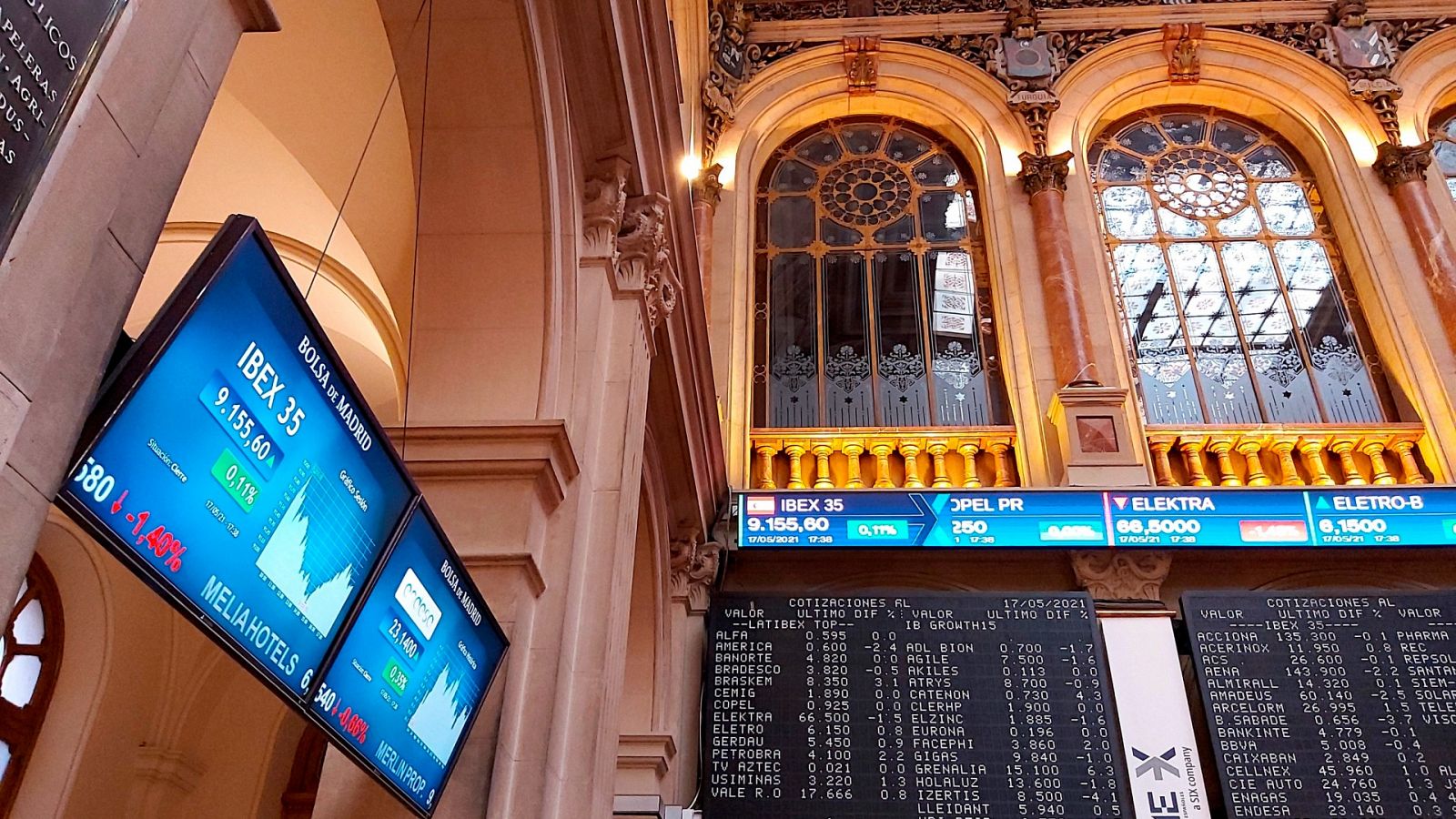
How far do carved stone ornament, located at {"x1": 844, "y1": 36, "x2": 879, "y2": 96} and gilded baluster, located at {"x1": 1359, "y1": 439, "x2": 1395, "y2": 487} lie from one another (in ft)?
20.2

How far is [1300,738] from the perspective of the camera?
23.9ft

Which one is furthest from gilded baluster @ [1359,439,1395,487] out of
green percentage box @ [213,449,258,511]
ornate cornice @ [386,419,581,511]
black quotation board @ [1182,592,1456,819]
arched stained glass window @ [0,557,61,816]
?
arched stained glass window @ [0,557,61,816]

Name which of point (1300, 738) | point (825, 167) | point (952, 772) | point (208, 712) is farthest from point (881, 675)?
point (825, 167)

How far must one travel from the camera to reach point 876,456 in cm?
968

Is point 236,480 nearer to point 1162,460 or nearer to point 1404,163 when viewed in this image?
point 1162,460

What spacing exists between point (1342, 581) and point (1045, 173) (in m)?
4.67

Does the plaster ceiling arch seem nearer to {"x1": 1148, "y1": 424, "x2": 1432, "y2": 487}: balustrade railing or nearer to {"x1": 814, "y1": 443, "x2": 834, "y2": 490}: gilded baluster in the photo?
{"x1": 814, "y1": 443, "x2": 834, "y2": 490}: gilded baluster

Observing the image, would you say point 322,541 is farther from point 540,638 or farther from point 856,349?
point 856,349

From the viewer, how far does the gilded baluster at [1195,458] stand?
9.30m

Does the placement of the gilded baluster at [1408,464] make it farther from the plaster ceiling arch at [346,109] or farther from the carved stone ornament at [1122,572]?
the plaster ceiling arch at [346,109]

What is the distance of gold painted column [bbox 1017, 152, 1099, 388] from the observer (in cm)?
968

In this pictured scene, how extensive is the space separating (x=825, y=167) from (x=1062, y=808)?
735cm

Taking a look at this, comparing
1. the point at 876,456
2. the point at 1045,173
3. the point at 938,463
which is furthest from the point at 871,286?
the point at 938,463

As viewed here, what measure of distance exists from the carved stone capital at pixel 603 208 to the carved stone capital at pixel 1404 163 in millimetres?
8889
